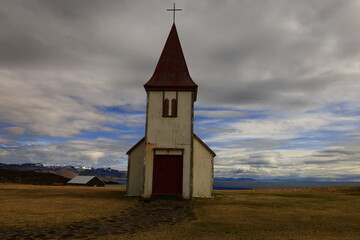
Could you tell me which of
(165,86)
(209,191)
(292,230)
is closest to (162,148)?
(165,86)

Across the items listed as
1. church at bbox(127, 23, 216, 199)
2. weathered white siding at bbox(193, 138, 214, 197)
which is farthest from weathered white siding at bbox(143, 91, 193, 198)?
weathered white siding at bbox(193, 138, 214, 197)

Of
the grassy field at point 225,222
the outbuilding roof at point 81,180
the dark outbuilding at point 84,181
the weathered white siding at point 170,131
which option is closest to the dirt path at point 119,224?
the grassy field at point 225,222

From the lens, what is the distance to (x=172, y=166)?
1967 centimetres

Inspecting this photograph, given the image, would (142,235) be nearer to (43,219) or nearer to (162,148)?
(43,219)

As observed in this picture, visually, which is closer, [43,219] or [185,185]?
[43,219]

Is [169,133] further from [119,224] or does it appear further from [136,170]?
[119,224]

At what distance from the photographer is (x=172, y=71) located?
21484 millimetres

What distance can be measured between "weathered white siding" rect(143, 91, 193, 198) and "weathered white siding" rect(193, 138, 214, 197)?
12.4 ft

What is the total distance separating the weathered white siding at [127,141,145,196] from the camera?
23016mm

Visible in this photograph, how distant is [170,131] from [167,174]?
3126 millimetres

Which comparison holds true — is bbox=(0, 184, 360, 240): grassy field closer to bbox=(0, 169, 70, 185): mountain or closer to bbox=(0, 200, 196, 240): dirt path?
bbox=(0, 200, 196, 240): dirt path

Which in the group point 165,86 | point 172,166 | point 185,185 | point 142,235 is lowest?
point 142,235

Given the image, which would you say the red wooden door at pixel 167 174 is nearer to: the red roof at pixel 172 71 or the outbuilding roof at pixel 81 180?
the red roof at pixel 172 71

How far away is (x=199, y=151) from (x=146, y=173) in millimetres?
5924
